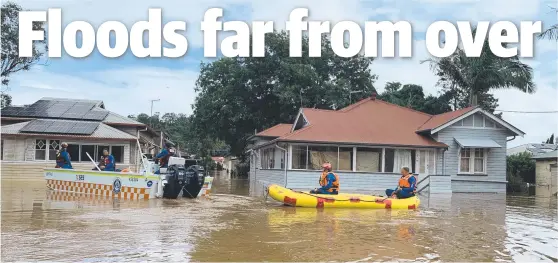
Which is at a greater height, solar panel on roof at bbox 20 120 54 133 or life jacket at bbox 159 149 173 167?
solar panel on roof at bbox 20 120 54 133

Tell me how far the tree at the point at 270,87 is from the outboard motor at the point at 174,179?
2159 centimetres

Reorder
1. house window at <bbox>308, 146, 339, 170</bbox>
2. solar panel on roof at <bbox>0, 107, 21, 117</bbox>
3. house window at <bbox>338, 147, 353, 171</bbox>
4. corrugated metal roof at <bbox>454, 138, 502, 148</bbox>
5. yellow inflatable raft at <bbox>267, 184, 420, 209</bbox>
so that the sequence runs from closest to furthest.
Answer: yellow inflatable raft at <bbox>267, 184, 420, 209</bbox>, house window at <bbox>308, 146, 339, 170</bbox>, house window at <bbox>338, 147, 353, 171</bbox>, corrugated metal roof at <bbox>454, 138, 502, 148</bbox>, solar panel on roof at <bbox>0, 107, 21, 117</bbox>

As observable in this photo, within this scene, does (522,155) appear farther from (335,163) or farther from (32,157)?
(32,157)

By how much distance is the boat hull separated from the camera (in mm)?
15719

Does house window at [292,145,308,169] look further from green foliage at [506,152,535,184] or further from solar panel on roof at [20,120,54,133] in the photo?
green foliage at [506,152,535,184]

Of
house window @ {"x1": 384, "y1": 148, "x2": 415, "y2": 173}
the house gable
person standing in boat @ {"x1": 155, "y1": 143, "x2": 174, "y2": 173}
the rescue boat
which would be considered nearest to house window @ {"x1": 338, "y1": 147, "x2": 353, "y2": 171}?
house window @ {"x1": 384, "y1": 148, "x2": 415, "y2": 173}

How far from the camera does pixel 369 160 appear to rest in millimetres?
24328

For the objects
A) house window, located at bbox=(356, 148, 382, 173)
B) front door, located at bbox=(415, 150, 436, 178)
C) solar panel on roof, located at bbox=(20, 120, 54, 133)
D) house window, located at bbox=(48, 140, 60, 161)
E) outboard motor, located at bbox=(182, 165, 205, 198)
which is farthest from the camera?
house window, located at bbox=(48, 140, 60, 161)

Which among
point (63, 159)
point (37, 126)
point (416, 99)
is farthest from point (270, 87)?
point (63, 159)

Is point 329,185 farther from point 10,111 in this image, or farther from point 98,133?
point 10,111

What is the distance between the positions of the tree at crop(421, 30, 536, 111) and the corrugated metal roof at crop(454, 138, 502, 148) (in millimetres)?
7816

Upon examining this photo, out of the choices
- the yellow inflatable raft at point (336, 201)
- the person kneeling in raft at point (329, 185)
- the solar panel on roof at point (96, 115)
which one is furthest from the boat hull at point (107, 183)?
the solar panel on roof at point (96, 115)

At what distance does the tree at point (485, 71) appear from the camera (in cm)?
3172

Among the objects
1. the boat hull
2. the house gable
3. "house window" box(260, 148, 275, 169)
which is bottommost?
the boat hull
